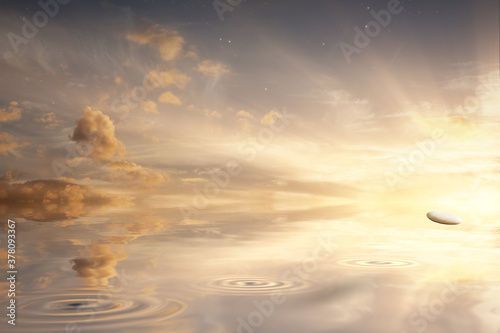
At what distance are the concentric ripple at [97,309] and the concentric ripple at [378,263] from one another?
19.3 feet

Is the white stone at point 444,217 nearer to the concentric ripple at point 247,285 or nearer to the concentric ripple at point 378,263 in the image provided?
the concentric ripple at point 378,263

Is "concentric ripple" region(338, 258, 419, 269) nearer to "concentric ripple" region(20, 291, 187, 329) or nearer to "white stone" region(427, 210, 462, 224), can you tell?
"white stone" region(427, 210, 462, 224)

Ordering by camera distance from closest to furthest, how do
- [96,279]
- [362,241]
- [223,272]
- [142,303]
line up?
[142,303] → [96,279] → [223,272] → [362,241]

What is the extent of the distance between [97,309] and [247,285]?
334 centimetres

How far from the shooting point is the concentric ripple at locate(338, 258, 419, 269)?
1244 cm

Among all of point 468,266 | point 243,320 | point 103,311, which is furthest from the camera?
point 468,266

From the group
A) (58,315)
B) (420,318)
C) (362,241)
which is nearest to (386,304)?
(420,318)

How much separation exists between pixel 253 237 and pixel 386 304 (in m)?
9.12

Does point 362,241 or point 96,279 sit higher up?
point 362,241

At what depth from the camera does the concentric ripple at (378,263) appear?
490 inches

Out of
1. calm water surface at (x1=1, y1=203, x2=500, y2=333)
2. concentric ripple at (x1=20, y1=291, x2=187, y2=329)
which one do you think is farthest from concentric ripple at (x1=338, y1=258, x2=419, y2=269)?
concentric ripple at (x1=20, y1=291, x2=187, y2=329)

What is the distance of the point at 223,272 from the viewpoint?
37.0ft

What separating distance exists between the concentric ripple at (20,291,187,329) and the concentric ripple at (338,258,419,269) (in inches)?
232

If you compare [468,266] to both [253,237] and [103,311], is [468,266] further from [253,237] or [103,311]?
[103,311]
